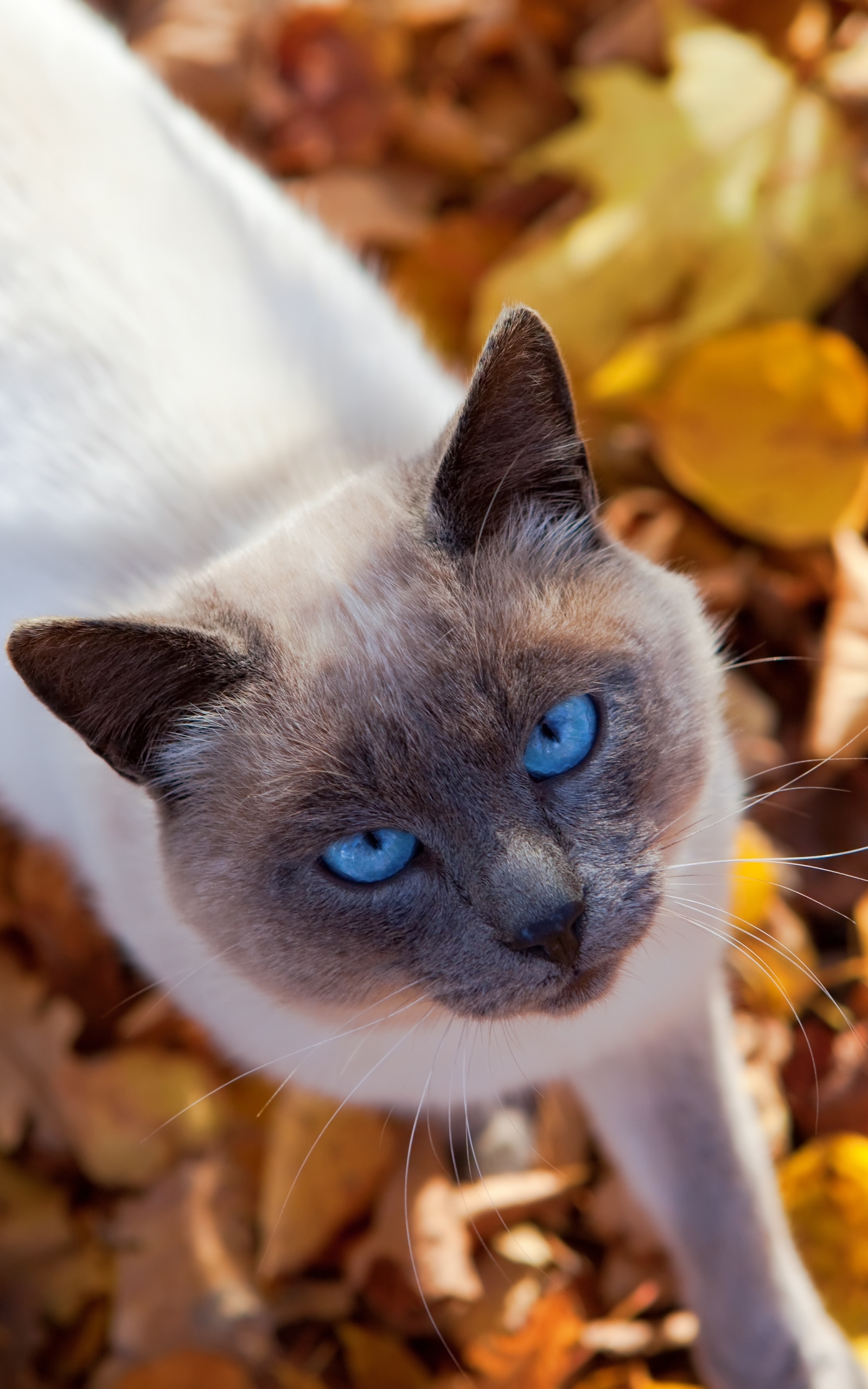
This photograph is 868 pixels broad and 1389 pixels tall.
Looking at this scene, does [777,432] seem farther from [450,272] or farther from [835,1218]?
[835,1218]

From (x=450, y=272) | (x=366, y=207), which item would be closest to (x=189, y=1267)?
(x=450, y=272)

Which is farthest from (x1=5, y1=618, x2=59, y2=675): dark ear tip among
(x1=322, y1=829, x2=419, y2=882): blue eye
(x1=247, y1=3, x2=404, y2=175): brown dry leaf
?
(x1=247, y1=3, x2=404, y2=175): brown dry leaf

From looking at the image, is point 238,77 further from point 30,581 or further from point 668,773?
point 668,773

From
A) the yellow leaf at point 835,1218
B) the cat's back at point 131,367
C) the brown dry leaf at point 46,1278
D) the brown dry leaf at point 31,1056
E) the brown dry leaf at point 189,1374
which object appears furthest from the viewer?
the brown dry leaf at point 31,1056

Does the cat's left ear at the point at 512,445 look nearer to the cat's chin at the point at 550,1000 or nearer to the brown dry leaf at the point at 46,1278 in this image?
the cat's chin at the point at 550,1000

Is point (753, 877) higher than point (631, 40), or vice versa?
point (631, 40)

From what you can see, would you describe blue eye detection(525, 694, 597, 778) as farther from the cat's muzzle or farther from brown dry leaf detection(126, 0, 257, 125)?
brown dry leaf detection(126, 0, 257, 125)

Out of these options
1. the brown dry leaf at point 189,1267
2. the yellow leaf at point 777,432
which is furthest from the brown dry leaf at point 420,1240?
the yellow leaf at point 777,432
